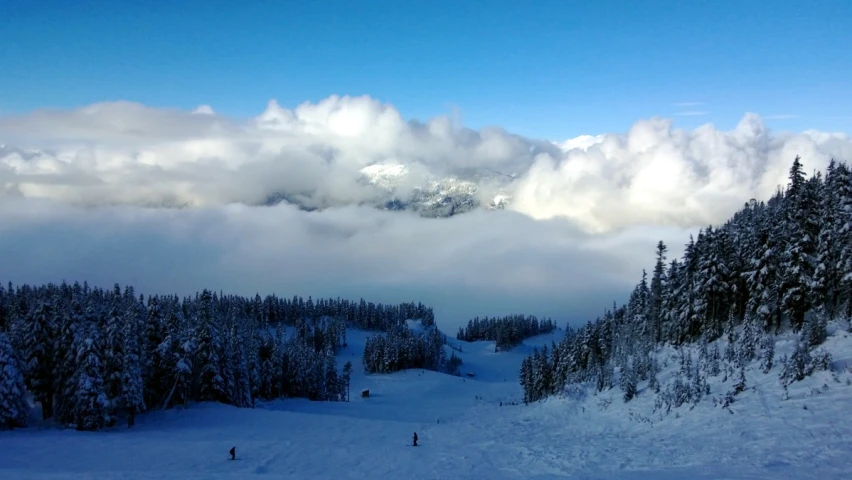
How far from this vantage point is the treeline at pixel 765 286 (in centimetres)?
4166

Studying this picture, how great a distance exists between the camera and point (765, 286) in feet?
161

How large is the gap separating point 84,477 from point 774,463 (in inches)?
1465

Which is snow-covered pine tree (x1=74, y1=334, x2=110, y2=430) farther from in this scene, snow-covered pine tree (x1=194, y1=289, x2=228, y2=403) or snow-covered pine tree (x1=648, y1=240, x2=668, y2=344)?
snow-covered pine tree (x1=648, y1=240, x2=668, y2=344)

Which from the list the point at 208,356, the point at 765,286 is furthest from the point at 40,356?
the point at 765,286

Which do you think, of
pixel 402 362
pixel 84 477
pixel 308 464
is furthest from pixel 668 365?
pixel 402 362

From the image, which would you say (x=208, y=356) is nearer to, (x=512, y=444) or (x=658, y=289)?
(x=512, y=444)

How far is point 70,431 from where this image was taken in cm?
4219

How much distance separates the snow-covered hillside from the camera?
26891mm

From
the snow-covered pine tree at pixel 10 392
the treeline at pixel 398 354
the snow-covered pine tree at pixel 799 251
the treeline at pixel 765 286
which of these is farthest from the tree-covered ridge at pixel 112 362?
the treeline at pixel 398 354

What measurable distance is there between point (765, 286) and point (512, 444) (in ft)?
103

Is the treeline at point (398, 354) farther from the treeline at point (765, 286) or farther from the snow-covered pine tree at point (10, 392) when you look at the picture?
the snow-covered pine tree at point (10, 392)

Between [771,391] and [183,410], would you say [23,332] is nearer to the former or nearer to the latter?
[183,410]

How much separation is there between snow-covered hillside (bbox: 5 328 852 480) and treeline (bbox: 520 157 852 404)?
2237 millimetres

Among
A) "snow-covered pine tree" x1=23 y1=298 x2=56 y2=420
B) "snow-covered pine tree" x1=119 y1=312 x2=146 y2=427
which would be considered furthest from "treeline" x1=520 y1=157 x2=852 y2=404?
"snow-covered pine tree" x1=23 y1=298 x2=56 y2=420
